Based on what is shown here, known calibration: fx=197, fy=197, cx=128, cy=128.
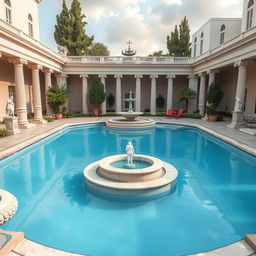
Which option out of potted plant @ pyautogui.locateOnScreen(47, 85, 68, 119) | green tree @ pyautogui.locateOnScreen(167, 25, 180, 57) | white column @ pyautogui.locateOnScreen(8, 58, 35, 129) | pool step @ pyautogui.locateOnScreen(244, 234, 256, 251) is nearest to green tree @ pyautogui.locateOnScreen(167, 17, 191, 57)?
green tree @ pyautogui.locateOnScreen(167, 25, 180, 57)

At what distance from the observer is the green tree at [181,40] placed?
36.8 meters

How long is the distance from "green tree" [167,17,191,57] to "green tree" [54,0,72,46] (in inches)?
751

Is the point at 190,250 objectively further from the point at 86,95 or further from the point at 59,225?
the point at 86,95

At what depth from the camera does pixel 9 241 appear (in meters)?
3.63

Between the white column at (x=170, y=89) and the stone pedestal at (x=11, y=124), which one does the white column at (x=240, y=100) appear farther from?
the stone pedestal at (x=11, y=124)

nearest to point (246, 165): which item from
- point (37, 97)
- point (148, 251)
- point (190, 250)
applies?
point (190, 250)

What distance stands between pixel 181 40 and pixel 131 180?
3692cm

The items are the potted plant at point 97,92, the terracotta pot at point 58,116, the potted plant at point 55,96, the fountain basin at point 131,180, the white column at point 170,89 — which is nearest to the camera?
the fountain basin at point 131,180

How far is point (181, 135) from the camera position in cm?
1614

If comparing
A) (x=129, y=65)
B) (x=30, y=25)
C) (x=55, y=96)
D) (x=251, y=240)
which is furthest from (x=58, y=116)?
(x=251, y=240)

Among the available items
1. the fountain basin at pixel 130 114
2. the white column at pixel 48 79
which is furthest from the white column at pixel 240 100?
the white column at pixel 48 79

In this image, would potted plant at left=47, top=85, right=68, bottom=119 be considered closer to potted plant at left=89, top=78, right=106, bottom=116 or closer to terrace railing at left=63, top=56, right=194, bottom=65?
potted plant at left=89, top=78, right=106, bottom=116

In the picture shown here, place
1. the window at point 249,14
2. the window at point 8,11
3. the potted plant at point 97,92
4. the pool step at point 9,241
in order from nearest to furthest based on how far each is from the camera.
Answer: the pool step at point 9,241 → the window at point 8,11 → the window at point 249,14 → the potted plant at point 97,92

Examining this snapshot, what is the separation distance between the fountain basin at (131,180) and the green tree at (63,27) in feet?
99.2
